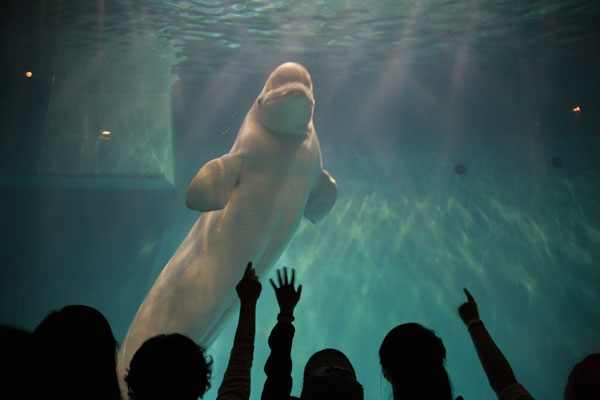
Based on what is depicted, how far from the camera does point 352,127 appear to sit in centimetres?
1296

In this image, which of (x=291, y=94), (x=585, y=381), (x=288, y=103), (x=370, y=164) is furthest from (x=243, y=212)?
(x=370, y=164)

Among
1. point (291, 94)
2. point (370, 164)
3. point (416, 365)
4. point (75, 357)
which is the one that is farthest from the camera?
point (370, 164)

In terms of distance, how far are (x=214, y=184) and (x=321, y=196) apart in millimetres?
1995

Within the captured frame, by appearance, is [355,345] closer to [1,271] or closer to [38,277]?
[1,271]

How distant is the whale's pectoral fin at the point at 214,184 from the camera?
13.6 ft

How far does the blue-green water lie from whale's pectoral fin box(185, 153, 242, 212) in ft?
18.2

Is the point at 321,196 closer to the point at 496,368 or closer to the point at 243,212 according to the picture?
the point at 243,212

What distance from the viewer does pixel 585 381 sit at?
62.7 inches

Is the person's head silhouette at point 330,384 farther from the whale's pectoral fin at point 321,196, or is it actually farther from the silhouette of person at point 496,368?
the whale's pectoral fin at point 321,196

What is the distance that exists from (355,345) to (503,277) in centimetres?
499

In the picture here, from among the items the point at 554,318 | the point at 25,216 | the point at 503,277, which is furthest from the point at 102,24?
the point at 554,318

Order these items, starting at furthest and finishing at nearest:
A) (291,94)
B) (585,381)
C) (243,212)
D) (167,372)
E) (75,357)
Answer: (243,212) < (291,94) < (585,381) < (167,372) < (75,357)

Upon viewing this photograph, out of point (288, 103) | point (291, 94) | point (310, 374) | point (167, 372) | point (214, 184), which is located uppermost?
point (291, 94)

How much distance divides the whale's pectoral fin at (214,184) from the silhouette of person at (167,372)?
2689 mm
